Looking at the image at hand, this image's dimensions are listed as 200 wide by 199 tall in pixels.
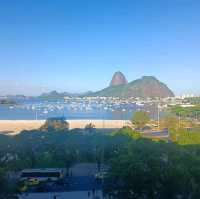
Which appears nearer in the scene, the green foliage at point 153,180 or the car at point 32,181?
the green foliage at point 153,180

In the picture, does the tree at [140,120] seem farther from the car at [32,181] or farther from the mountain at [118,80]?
the mountain at [118,80]

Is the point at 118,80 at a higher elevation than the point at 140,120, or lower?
higher

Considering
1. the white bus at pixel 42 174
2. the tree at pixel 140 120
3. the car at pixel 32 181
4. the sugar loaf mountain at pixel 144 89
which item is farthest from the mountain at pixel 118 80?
the car at pixel 32 181

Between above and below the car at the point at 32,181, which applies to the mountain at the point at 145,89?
above

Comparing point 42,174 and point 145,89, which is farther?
point 145,89

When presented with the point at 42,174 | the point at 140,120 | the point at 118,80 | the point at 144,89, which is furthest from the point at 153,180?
the point at 118,80

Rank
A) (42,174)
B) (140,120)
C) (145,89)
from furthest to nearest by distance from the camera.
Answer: (145,89) → (140,120) → (42,174)

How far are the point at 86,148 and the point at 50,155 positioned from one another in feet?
4.22

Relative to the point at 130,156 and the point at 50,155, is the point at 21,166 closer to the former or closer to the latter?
the point at 50,155

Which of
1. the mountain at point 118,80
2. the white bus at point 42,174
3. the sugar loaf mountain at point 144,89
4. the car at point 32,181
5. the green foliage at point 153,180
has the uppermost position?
the mountain at point 118,80

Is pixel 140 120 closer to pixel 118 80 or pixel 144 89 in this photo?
pixel 144 89

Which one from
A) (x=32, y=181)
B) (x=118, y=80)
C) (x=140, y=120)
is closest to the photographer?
(x=32, y=181)

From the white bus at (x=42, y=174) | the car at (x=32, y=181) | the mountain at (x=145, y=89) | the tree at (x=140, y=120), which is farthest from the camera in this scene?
the mountain at (x=145, y=89)

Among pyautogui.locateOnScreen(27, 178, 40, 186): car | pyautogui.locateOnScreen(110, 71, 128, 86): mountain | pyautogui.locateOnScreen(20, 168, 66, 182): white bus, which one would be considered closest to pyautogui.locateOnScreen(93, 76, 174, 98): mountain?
pyautogui.locateOnScreen(110, 71, 128, 86): mountain
